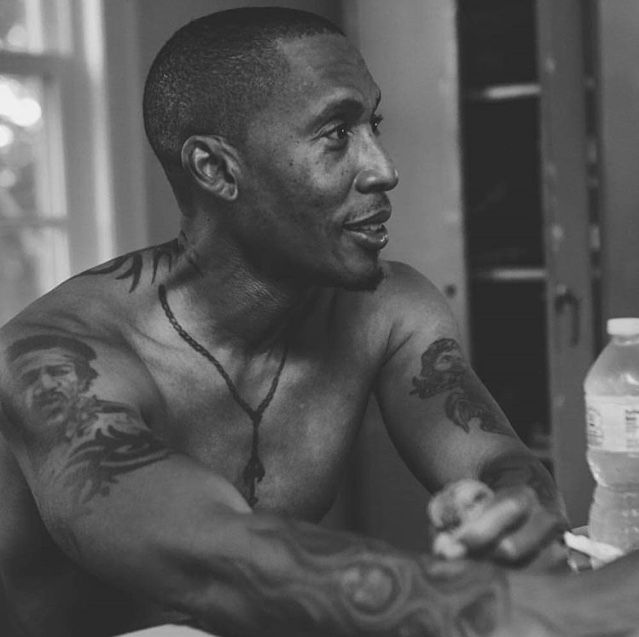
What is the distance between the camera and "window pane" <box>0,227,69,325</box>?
2.69m

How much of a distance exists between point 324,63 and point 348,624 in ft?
2.44

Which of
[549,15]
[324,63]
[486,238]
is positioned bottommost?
[486,238]

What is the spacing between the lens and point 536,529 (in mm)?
867

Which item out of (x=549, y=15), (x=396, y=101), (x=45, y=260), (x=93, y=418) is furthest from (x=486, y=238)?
(x=93, y=418)

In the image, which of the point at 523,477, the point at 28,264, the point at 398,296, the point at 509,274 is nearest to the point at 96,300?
the point at 398,296

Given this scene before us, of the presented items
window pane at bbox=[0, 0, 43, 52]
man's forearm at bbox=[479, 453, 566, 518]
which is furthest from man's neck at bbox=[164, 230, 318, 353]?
window pane at bbox=[0, 0, 43, 52]

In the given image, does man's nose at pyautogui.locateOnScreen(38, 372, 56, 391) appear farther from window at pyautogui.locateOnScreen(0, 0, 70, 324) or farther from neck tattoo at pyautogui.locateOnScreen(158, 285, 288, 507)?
window at pyautogui.locateOnScreen(0, 0, 70, 324)

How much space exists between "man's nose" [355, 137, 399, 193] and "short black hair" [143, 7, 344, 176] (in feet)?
0.49

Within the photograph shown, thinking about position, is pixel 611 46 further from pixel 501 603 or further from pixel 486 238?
pixel 501 603

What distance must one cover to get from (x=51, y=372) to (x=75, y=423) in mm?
89

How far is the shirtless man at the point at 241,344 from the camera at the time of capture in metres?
1.14

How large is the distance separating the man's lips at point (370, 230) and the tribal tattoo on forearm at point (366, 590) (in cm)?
54

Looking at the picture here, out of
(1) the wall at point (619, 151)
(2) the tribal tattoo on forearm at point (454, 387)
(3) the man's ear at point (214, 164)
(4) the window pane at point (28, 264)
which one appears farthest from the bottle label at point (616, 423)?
(1) the wall at point (619, 151)

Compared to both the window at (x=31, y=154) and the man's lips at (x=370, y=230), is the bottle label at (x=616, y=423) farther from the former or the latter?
the window at (x=31, y=154)
